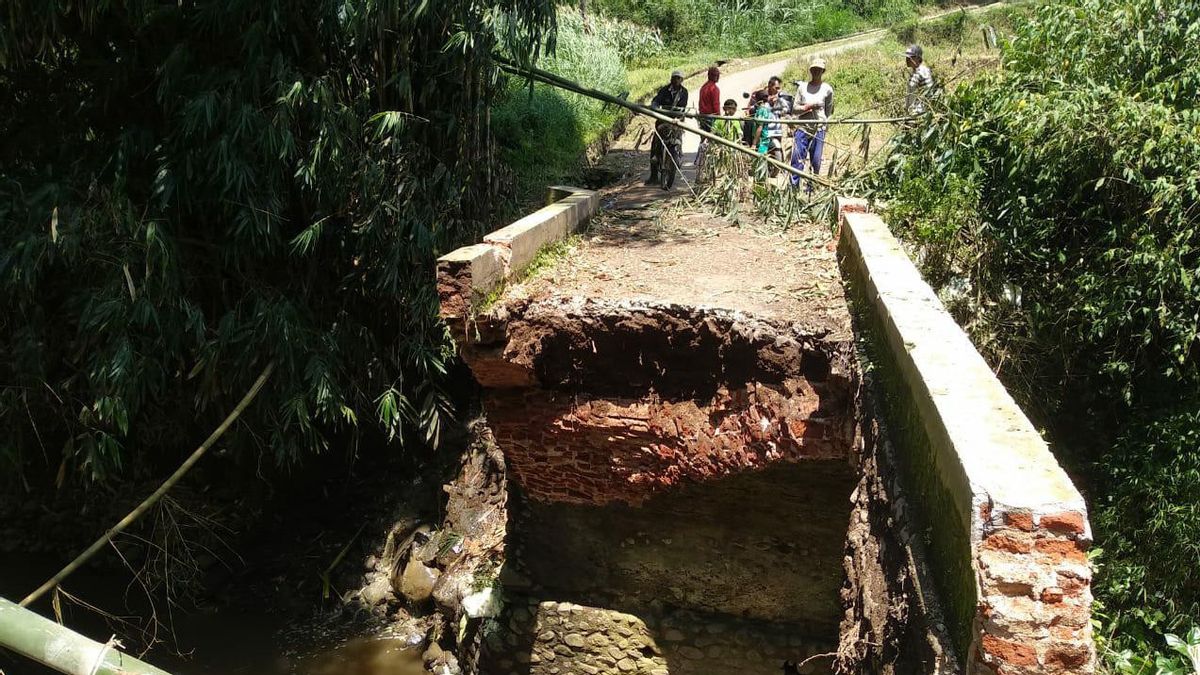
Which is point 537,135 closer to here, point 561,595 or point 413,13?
point 413,13

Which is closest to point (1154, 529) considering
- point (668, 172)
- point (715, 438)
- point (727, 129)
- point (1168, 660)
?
point (1168, 660)

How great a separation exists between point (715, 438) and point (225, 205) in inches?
150

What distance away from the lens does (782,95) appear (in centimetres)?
1131

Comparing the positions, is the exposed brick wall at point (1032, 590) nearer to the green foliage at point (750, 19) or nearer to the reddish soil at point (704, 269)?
the reddish soil at point (704, 269)

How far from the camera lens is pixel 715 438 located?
6.00 m

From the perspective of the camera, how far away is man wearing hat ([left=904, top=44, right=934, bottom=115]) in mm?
8531

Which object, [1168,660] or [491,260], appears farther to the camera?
[491,260]

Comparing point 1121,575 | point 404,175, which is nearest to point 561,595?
point 404,175

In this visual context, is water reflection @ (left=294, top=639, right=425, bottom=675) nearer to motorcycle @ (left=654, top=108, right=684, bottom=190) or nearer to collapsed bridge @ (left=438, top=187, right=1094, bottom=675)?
collapsed bridge @ (left=438, top=187, right=1094, bottom=675)

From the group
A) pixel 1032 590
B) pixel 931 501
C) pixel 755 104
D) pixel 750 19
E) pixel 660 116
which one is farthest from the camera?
pixel 750 19

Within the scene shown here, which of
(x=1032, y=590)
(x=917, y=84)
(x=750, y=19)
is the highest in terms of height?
(x=750, y=19)

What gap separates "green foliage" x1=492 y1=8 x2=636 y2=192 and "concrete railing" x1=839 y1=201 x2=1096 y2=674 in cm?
703

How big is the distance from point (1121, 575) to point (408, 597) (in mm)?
5799

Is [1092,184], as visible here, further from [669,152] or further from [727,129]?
[669,152]
